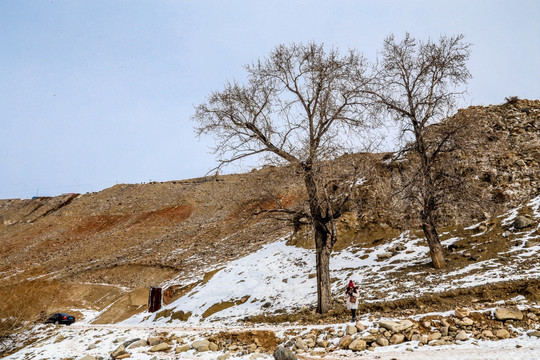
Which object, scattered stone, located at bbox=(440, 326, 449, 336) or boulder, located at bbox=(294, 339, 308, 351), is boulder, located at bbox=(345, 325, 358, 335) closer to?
boulder, located at bbox=(294, 339, 308, 351)

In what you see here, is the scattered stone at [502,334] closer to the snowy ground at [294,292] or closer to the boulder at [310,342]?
the snowy ground at [294,292]

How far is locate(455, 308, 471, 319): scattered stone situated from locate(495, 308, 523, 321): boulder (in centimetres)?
62

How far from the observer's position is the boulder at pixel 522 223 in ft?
47.5

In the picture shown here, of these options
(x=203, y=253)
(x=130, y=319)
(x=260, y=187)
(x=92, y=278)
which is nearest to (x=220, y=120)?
(x=260, y=187)

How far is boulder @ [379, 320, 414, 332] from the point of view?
884 centimetres

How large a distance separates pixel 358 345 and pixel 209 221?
4084 centimetres

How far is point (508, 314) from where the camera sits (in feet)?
27.3

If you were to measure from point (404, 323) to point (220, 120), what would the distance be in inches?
386

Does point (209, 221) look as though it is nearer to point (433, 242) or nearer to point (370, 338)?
point (433, 242)

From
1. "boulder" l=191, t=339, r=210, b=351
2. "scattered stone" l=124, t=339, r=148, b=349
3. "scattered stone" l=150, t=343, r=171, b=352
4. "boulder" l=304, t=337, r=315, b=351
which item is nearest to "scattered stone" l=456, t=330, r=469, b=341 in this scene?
"boulder" l=304, t=337, r=315, b=351

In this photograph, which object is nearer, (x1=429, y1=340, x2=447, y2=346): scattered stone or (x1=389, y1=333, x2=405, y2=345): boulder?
(x1=429, y1=340, x2=447, y2=346): scattered stone

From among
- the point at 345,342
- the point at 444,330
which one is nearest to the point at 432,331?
the point at 444,330

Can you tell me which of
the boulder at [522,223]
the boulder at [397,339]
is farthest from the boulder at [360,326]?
the boulder at [522,223]

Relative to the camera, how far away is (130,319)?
22.9 meters
